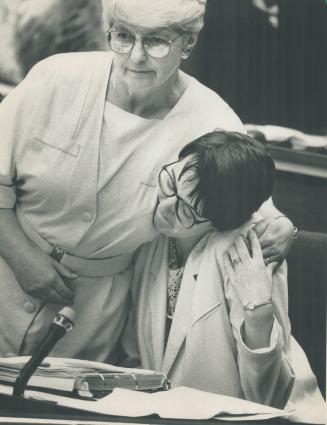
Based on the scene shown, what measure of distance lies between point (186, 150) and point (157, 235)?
0.33 m

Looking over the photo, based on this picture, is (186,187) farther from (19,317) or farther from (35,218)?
(19,317)

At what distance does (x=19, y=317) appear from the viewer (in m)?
3.07

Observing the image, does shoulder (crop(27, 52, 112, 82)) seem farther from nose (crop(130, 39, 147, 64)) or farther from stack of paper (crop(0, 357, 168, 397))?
stack of paper (crop(0, 357, 168, 397))

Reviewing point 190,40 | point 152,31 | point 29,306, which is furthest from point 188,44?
point 29,306

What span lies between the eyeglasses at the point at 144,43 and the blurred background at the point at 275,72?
3.3 inches

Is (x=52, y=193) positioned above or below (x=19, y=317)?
above

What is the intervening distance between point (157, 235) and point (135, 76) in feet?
1.93

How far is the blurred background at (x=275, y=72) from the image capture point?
3125mm

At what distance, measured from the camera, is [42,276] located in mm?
3049

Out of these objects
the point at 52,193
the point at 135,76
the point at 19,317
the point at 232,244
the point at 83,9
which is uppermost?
the point at 83,9

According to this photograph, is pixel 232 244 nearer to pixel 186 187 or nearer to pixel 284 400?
pixel 186 187

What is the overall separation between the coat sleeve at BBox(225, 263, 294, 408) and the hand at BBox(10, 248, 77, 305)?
1.97 ft

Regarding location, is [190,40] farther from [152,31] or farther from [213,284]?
[213,284]

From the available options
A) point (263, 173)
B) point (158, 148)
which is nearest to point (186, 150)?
point (158, 148)
